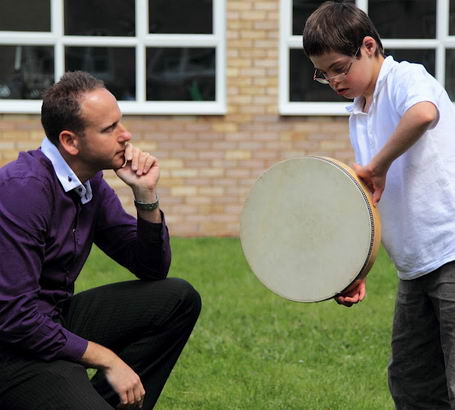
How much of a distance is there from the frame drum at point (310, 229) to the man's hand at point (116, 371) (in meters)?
0.63

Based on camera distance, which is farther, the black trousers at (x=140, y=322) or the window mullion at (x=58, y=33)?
the window mullion at (x=58, y=33)

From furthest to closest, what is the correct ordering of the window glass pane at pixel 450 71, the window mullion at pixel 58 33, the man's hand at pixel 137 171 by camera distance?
1. the window glass pane at pixel 450 71
2. the window mullion at pixel 58 33
3. the man's hand at pixel 137 171

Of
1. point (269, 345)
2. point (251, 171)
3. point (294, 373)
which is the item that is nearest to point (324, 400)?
point (294, 373)

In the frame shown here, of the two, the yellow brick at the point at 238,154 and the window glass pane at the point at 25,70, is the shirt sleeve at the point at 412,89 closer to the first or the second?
the yellow brick at the point at 238,154

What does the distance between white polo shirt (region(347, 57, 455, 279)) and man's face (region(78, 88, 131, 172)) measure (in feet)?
3.01

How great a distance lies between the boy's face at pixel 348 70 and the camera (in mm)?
3441

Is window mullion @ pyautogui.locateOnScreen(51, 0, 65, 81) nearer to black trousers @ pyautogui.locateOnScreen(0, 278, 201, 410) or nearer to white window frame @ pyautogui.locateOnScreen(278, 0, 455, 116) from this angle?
white window frame @ pyautogui.locateOnScreen(278, 0, 455, 116)

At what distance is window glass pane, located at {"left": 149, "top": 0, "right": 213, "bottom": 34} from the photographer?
9.80 m

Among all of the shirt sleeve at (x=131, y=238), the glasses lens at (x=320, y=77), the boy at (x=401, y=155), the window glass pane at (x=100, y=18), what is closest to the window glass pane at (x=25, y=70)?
the window glass pane at (x=100, y=18)

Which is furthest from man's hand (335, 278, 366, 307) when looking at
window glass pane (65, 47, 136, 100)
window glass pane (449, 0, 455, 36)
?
window glass pane (449, 0, 455, 36)

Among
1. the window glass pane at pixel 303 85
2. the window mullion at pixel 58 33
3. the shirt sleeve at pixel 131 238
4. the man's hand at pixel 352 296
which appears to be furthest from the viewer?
the window glass pane at pixel 303 85

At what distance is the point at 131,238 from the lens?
3.87 meters

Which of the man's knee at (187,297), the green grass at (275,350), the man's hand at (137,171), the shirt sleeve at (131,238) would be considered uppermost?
the man's hand at (137,171)

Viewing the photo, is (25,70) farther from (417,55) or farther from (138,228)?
(138,228)
